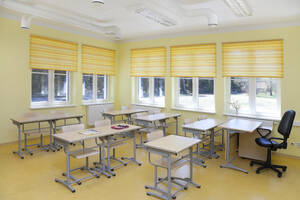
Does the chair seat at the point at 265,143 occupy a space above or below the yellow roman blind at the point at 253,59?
below

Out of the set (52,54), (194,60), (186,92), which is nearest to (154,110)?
(186,92)

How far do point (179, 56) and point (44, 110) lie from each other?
439 centimetres

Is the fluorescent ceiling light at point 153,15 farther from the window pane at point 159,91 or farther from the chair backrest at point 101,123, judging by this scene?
the window pane at point 159,91

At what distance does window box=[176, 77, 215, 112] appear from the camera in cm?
664

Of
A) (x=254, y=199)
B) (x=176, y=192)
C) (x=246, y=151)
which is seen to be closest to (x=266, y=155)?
(x=246, y=151)

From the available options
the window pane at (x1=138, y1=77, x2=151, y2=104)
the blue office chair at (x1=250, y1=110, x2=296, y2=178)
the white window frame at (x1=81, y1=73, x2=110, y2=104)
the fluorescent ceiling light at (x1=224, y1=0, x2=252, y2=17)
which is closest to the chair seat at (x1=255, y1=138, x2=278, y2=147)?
the blue office chair at (x1=250, y1=110, x2=296, y2=178)

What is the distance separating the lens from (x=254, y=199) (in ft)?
10.9

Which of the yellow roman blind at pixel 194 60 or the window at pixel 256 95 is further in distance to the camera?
the yellow roman blind at pixel 194 60

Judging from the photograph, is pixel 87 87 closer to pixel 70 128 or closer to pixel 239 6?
pixel 70 128

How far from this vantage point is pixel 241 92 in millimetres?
6133

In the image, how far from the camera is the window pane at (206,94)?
660 cm

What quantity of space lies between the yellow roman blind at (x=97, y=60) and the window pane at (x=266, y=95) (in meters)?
4.98

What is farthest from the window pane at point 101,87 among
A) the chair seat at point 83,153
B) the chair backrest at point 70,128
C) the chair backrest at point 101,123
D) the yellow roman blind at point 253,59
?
the yellow roman blind at point 253,59

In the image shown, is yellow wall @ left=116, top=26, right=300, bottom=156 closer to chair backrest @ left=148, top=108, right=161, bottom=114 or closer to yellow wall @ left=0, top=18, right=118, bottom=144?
chair backrest @ left=148, top=108, right=161, bottom=114
